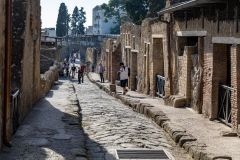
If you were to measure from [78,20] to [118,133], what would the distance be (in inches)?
3974

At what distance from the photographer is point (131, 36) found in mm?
29953

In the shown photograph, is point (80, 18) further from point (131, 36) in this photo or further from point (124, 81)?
point (124, 81)

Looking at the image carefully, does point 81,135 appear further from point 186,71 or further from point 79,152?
point 186,71

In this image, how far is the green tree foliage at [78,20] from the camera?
11075cm

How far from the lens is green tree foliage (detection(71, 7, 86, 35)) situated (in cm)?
11075

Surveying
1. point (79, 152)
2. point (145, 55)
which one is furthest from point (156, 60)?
point (79, 152)

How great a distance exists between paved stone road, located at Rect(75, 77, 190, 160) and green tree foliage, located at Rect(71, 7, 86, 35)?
9588 centimetres

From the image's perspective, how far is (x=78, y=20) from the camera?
111 metres

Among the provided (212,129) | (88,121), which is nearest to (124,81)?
(88,121)

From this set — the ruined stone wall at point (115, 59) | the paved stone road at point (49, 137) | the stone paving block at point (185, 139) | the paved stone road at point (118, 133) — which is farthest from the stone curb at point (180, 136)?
the ruined stone wall at point (115, 59)

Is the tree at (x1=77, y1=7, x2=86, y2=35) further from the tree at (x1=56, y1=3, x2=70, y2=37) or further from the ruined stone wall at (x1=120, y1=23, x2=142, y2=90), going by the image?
the ruined stone wall at (x1=120, y1=23, x2=142, y2=90)

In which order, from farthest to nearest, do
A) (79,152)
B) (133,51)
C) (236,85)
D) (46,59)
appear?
(46,59), (133,51), (236,85), (79,152)

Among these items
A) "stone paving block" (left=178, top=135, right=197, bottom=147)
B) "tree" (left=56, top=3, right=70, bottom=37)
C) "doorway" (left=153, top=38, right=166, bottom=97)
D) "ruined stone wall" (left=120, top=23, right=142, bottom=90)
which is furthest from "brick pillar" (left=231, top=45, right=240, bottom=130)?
"tree" (left=56, top=3, right=70, bottom=37)

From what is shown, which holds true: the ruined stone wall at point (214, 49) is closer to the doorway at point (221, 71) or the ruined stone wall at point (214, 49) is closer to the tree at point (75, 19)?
the doorway at point (221, 71)
